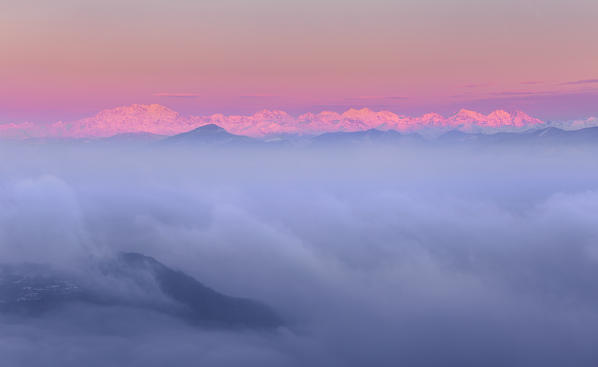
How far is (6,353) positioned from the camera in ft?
524

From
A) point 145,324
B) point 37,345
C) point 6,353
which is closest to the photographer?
point 6,353

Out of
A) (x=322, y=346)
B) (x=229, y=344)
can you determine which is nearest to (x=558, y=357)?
(x=322, y=346)

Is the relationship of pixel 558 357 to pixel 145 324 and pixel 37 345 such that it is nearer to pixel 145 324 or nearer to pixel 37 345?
pixel 145 324

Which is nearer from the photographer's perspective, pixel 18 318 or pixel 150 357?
pixel 150 357

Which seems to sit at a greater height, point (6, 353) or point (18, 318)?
point (18, 318)

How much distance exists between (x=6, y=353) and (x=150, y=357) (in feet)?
151

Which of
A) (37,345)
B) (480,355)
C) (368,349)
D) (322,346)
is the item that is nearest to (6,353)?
(37,345)

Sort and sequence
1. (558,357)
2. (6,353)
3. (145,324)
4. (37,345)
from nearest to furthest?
(6,353), (37,345), (558,357), (145,324)

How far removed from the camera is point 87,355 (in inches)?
6786

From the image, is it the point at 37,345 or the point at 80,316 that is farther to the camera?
the point at 80,316

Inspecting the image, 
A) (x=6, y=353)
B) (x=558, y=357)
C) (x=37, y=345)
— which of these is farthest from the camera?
(x=558, y=357)

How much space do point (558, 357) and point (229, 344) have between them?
125491mm

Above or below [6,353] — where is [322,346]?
above

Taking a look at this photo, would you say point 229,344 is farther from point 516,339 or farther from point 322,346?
point 516,339
